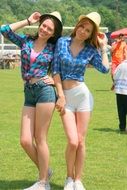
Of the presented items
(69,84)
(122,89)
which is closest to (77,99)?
(69,84)

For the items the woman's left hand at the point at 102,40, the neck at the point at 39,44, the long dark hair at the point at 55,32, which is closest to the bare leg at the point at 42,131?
the neck at the point at 39,44

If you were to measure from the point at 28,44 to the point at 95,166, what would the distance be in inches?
92.7

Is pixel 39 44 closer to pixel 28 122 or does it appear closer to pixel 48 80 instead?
pixel 48 80

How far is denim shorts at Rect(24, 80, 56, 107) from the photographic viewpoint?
6.79m

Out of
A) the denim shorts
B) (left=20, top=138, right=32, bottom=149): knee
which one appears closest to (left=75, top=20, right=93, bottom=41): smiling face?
the denim shorts

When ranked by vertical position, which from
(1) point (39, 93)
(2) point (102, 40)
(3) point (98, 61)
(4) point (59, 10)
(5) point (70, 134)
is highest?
(2) point (102, 40)

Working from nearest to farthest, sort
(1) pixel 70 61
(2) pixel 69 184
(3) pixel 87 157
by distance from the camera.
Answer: (1) pixel 70 61 < (2) pixel 69 184 < (3) pixel 87 157

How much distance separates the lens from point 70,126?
22.2 ft

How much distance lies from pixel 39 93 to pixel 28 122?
0.36 m

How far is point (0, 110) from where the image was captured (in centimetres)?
1519

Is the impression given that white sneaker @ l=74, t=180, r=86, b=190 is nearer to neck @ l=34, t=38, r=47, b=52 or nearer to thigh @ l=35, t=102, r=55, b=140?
thigh @ l=35, t=102, r=55, b=140

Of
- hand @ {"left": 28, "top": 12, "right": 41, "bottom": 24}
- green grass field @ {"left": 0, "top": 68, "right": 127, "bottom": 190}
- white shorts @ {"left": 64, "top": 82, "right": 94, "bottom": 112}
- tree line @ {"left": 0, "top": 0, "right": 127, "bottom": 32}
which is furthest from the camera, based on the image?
tree line @ {"left": 0, "top": 0, "right": 127, "bottom": 32}

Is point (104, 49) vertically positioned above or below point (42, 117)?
above

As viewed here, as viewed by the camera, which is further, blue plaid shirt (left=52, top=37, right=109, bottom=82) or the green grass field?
the green grass field
